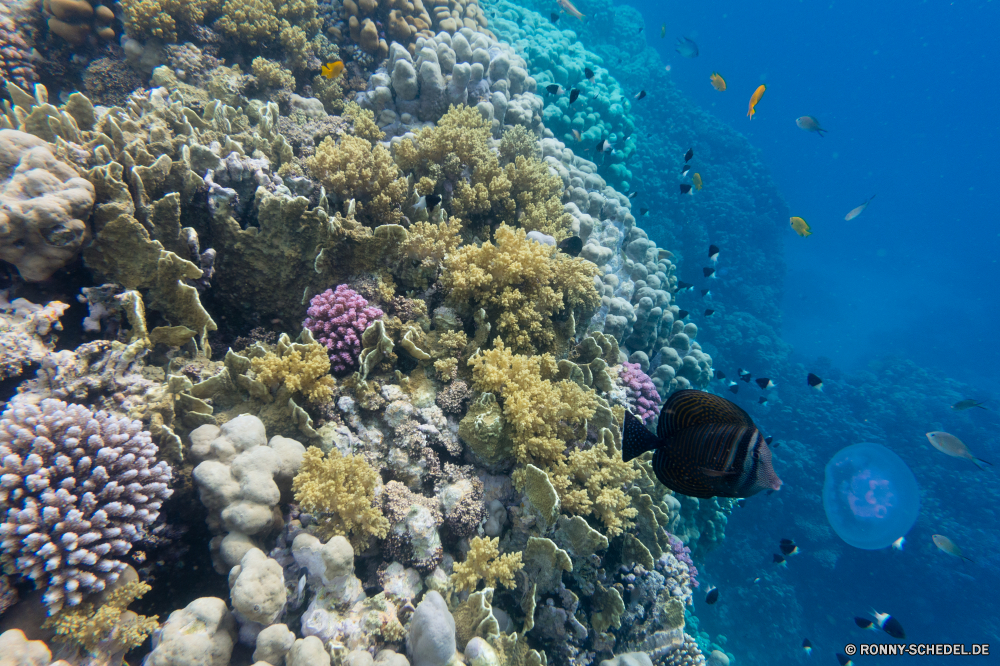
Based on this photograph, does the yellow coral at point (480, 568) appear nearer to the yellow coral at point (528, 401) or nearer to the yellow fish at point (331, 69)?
the yellow coral at point (528, 401)

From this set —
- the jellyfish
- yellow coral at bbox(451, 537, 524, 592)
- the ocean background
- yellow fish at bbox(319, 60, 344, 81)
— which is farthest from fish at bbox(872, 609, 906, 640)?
yellow fish at bbox(319, 60, 344, 81)

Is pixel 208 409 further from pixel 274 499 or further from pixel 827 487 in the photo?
pixel 827 487

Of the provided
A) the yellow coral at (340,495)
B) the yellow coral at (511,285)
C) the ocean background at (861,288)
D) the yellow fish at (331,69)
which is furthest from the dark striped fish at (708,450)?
the ocean background at (861,288)

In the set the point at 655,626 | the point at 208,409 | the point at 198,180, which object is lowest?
the point at 655,626

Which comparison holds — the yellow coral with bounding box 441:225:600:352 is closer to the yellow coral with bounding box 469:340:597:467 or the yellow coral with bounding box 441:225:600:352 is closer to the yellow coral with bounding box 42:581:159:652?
the yellow coral with bounding box 469:340:597:467

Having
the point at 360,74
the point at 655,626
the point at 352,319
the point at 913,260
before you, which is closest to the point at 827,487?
the point at 655,626

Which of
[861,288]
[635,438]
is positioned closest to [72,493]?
[635,438]

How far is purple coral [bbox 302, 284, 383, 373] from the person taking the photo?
3.92 m

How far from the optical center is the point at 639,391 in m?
6.63

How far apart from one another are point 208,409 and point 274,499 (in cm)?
103

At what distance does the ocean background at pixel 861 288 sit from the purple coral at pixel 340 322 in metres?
15.9

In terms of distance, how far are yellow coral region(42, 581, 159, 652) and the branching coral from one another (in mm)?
1563

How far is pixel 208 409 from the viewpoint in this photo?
3.26 meters

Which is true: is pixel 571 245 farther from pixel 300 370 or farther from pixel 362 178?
pixel 300 370
